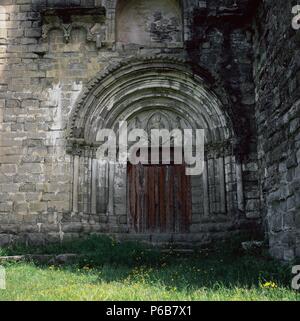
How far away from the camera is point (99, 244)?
24.4ft

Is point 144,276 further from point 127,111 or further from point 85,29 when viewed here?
point 85,29

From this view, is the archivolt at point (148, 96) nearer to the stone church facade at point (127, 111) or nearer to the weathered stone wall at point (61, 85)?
the stone church facade at point (127, 111)

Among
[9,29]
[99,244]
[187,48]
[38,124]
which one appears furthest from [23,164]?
[187,48]

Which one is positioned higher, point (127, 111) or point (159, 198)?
point (127, 111)


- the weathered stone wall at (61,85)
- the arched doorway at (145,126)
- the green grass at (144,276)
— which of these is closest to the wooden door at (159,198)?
the arched doorway at (145,126)

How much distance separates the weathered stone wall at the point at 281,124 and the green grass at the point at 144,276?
551mm

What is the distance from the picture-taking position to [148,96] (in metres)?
9.05

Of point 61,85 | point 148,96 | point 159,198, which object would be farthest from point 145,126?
point 61,85

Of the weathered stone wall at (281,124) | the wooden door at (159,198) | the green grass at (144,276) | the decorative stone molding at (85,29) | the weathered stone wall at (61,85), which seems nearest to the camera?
the green grass at (144,276)

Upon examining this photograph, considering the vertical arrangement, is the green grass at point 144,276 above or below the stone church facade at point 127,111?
below

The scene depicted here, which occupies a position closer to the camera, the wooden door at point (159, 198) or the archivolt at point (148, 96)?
the archivolt at point (148, 96)

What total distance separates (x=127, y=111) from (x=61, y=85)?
4.92 feet

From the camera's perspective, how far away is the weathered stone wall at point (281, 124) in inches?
220

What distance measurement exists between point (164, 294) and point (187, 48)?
5.97 meters
